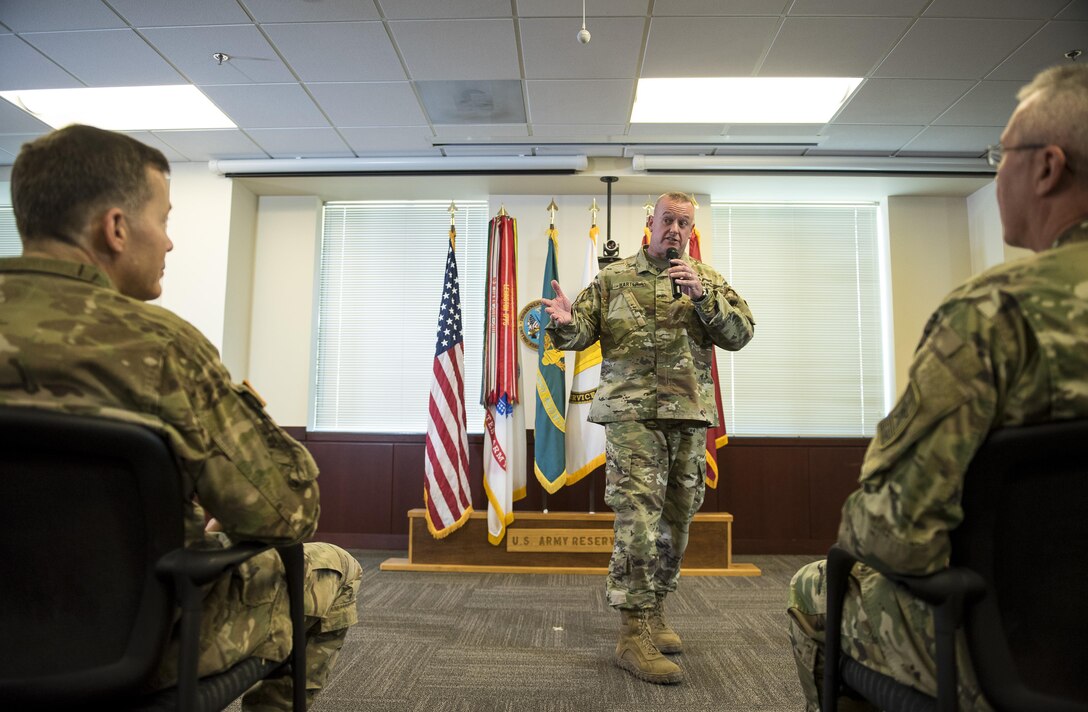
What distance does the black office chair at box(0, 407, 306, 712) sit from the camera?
72cm

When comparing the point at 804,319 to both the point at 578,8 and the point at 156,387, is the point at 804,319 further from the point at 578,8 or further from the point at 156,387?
the point at 156,387

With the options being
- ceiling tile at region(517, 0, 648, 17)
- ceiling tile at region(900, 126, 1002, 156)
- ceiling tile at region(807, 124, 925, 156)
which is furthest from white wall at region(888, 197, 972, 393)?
ceiling tile at region(517, 0, 648, 17)

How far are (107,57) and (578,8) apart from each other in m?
2.44

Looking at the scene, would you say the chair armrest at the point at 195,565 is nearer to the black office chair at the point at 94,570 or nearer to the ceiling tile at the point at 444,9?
the black office chair at the point at 94,570

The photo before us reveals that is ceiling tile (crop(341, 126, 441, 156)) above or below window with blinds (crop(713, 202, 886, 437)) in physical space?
above

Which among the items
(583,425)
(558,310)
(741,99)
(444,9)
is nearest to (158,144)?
(444,9)

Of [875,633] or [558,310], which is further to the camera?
[558,310]

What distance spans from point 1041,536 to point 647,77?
10.4 ft

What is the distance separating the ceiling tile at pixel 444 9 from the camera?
2.76 m

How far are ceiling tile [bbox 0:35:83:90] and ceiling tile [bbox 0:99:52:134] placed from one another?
238mm

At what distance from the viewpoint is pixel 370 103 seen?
3.63m

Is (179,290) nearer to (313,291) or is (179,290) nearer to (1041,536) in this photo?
(313,291)

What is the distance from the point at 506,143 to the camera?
412 cm

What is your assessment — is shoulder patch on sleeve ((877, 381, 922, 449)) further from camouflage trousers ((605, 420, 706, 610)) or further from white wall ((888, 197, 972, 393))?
white wall ((888, 197, 972, 393))
